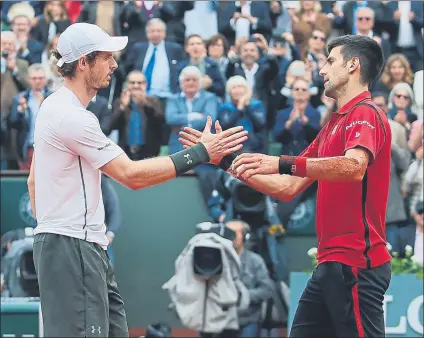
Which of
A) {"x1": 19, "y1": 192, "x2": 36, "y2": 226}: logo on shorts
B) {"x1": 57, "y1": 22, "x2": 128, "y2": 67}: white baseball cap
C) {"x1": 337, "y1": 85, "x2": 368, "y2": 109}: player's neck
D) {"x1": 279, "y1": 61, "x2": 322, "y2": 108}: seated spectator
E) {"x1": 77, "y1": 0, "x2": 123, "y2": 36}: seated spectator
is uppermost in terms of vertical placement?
{"x1": 77, "y1": 0, "x2": 123, "y2": 36}: seated spectator

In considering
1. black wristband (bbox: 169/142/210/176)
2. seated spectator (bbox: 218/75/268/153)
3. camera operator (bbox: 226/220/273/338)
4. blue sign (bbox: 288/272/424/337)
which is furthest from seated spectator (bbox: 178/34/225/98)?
black wristband (bbox: 169/142/210/176)

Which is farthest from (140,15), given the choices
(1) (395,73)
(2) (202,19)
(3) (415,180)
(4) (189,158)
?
(4) (189,158)

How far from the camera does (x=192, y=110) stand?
12234 millimetres

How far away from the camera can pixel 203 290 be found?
36.0 ft

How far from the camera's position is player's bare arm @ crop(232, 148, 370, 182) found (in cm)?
590

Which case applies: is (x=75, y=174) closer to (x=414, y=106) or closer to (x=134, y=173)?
(x=134, y=173)

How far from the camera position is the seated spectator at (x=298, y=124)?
12.1 metres

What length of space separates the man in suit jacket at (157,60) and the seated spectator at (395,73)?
242 centimetres

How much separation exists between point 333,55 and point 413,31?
7087mm

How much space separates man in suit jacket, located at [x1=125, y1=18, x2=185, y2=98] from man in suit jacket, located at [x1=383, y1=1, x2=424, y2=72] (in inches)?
102

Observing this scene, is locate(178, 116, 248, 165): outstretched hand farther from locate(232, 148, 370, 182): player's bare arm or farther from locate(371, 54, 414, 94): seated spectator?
locate(371, 54, 414, 94): seated spectator

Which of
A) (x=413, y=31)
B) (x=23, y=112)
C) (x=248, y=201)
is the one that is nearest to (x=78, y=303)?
(x=248, y=201)

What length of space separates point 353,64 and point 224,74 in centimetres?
657

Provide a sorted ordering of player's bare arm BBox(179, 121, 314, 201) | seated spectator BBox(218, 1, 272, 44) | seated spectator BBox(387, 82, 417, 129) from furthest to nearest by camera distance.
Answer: seated spectator BBox(218, 1, 272, 44) < seated spectator BBox(387, 82, 417, 129) < player's bare arm BBox(179, 121, 314, 201)
